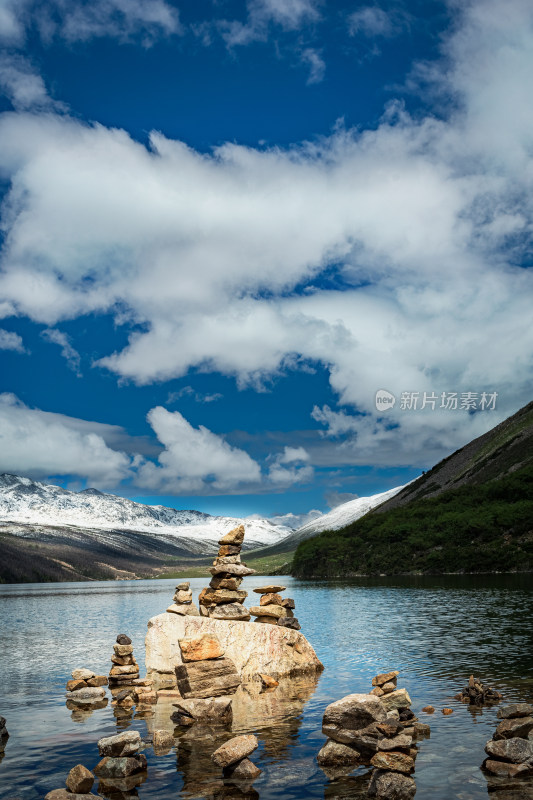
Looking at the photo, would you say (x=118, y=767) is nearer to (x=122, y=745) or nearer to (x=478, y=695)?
(x=122, y=745)

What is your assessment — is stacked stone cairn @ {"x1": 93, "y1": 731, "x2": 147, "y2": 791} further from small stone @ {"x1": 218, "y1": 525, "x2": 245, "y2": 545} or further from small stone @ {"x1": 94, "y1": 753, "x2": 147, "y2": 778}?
small stone @ {"x1": 218, "y1": 525, "x2": 245, "y2": 545}

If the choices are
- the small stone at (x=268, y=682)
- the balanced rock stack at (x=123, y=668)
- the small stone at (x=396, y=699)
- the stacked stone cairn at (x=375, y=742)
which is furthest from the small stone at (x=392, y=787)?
the balanced rock stack at (x=123, y=668)

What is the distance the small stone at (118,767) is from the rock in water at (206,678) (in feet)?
38.0

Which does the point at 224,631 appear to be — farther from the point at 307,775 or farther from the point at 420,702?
the point at 307,775

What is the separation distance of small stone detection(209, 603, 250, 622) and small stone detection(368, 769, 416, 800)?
29.6 metres

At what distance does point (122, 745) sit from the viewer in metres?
29.1

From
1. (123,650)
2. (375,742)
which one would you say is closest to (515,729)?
(375,742)

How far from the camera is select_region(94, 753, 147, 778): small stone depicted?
27.0 metres

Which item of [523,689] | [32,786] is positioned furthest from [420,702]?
[32,786]

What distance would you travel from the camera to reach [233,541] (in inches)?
2309

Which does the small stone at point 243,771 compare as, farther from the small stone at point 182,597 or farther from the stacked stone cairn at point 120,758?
the small stone at point 182,597

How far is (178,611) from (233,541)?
7.70m

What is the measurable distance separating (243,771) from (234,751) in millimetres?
887

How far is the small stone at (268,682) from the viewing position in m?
47.0
